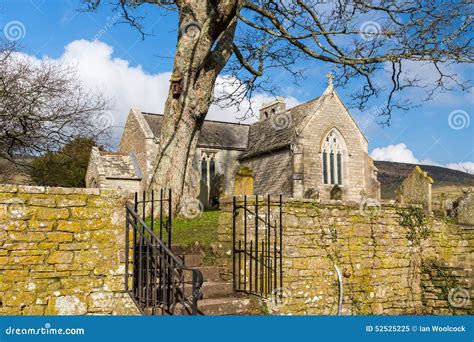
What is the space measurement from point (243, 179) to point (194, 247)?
4.13 m

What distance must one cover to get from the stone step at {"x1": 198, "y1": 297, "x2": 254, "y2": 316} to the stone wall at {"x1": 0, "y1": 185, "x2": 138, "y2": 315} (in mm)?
952

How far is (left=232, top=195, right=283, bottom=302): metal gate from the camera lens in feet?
24.7

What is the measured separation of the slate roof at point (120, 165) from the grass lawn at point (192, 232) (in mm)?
13865

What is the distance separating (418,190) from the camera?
11422 millimetres

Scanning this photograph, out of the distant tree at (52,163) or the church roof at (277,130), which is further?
the church roof at (277,130)

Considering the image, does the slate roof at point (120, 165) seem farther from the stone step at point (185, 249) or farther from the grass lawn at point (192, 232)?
the stone step at point (185, 249)

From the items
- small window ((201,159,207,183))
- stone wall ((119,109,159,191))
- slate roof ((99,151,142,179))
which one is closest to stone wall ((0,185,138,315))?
stone wall ((119,109,159,191))

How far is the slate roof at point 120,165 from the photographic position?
25891 mm

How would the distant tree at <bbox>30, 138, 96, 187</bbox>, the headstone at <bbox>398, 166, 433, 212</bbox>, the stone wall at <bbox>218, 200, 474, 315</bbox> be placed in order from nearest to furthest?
the stone wall at <bbox>218, 200, 474, 315</bbox> → the headstone at <bbox>398, 166, 433, 212</bbox> → the distant tree at <bbox>30, 138, 96, 187</bbox>

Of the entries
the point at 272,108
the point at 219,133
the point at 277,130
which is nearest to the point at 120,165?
the point at 219,133

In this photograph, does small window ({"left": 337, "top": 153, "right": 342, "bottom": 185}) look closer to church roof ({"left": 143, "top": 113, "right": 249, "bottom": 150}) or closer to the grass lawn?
church roof ({"left": 143, "top": 113, "right": 249, "bottom": 150})

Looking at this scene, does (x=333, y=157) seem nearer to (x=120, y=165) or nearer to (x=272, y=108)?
(x=272, y=108)

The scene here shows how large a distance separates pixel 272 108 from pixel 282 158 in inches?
309

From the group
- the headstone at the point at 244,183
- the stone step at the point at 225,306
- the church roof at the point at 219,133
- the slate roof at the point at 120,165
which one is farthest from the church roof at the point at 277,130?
the stone step at the point at 225,306
